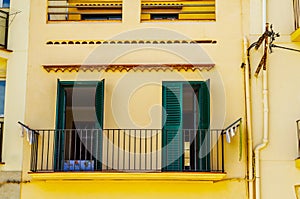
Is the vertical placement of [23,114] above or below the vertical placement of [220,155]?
above

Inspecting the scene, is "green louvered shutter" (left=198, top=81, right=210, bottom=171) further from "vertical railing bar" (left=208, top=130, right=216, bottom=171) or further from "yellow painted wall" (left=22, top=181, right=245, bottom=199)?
"yellow painted wall" (left=22, top=181, right=245, bottom=199)

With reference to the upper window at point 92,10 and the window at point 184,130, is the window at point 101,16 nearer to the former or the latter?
the upper window at point 92,10

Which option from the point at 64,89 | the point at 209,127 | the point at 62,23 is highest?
the point at 62,23

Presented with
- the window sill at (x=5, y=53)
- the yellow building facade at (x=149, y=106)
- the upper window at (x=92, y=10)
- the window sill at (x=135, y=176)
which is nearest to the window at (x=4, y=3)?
the yellow building facade at (x=149, y=106)

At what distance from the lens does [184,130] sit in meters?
13.4

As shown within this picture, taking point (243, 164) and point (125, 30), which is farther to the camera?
point (125, 30)

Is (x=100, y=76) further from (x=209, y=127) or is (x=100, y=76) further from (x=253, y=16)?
(x=253, y=16)

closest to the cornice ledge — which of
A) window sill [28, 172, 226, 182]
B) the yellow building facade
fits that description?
the yellow building facade

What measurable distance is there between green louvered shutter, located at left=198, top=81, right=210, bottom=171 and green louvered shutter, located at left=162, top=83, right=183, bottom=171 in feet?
1.66

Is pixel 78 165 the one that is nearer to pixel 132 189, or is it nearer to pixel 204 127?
pixel 132 189

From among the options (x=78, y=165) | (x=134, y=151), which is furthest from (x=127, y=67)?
(x=78, y=165)

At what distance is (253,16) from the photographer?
45.7ft

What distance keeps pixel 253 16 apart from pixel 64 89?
17.4 feet

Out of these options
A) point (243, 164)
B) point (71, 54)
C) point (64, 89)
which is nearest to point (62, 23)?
point (71, 54)
